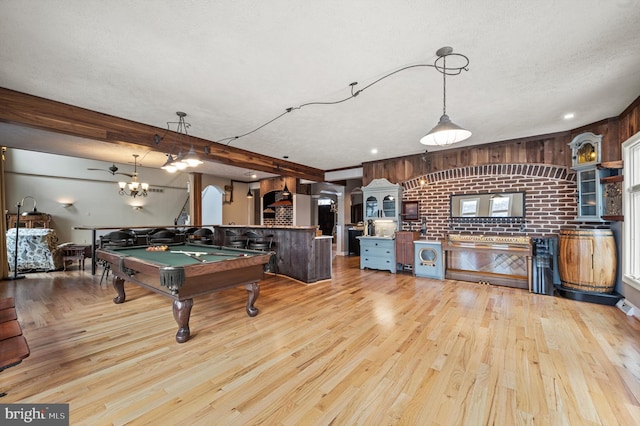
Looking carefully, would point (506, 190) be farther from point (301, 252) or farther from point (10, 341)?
point (10, 341)

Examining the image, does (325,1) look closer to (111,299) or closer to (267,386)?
(267,386)

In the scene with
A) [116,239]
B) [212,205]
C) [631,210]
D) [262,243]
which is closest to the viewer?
[631,210]

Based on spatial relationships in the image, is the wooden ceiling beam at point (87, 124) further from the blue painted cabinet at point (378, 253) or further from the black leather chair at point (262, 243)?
the blue painted cabinet at point (378, 253)

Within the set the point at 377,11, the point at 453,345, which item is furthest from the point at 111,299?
the point at 377,11

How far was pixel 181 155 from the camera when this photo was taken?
12.2 ft

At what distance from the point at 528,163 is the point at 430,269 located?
2.60m

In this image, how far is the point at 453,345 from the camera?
2.47 m

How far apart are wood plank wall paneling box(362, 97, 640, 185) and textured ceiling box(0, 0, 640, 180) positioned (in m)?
0.20

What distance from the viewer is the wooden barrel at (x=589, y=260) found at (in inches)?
143

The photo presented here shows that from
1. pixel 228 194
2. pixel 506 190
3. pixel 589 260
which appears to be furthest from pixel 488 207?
pixel 228 194

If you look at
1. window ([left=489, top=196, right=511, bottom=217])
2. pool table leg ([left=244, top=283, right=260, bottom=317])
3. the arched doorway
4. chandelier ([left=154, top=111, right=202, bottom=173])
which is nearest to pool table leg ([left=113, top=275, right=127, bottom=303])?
chandelier ([left=154, top=111, right=202, bottom=173])

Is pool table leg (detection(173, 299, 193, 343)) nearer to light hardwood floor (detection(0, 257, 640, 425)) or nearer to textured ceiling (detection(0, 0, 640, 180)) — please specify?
light hardwood floor (detection(0, 257, 640, 425))

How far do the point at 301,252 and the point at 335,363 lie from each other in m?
2.95

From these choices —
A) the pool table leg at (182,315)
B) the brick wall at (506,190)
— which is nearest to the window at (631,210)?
the brick wall at (506,190)
